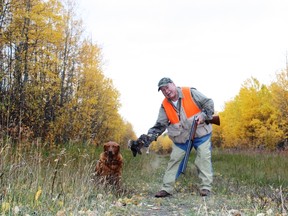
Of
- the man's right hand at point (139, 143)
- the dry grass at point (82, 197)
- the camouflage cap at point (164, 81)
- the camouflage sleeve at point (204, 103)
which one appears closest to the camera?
the dry grass at point (82, 197)

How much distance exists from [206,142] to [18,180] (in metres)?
3.56

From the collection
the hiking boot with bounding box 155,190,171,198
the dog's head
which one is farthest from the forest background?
the hiking boot with bounding box 155,190,171,198

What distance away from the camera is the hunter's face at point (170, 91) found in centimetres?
656

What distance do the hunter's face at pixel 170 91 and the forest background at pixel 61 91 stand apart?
68.0 inches

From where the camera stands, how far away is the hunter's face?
6559mm

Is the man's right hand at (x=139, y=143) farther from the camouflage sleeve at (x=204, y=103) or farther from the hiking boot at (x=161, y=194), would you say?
the camouflage sleeve at (x=204, y=103)

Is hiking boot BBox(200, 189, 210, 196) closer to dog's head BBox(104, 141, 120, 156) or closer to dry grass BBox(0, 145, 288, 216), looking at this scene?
dry grass BBox(0, 145, 288, 216)

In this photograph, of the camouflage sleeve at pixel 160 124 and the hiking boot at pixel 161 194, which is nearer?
the hiking boot at pixel 161 194

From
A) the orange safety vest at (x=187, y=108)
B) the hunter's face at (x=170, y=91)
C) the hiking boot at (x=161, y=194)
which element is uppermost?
the hunter's face at (x=170, y=91)

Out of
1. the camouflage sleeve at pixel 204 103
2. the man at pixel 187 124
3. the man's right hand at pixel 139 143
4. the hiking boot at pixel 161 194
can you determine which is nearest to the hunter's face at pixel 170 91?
the man at pixel 187 124

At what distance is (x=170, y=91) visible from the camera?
6.61 m

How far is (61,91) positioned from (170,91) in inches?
548

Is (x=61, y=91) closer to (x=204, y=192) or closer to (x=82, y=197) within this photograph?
(x=204, y=192)

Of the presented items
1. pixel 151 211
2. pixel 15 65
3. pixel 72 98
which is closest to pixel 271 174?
pixel 151 211
